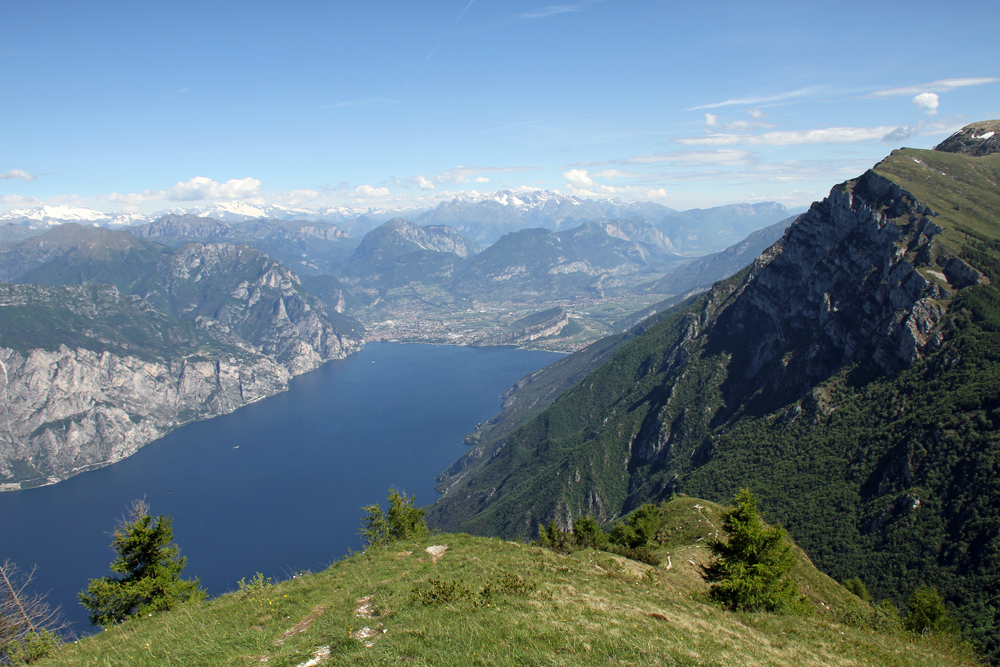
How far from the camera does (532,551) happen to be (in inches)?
1806

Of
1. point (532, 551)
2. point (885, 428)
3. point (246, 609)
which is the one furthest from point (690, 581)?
point (885, 428)

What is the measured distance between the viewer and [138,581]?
1811 inches

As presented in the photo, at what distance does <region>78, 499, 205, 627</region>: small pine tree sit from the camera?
146 feet

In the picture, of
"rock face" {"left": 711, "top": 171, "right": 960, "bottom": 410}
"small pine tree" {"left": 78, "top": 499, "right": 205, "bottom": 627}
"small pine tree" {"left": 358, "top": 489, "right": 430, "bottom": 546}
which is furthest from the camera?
"rock face" {"left": 711, "top": 171, "right": 960, "bottom": 410}

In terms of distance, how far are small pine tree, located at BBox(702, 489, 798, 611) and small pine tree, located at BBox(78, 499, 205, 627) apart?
44.3m

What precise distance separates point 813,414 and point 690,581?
130148mm

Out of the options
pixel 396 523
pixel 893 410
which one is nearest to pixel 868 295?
pixel 893 410

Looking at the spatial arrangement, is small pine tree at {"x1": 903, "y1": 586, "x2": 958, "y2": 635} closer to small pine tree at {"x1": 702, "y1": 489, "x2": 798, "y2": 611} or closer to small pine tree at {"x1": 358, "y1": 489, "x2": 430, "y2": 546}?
small pine tree at {"x1": 702, "y1": 489, "x2": 798, "y2": 611}

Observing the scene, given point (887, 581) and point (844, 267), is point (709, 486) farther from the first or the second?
point (844, 267)

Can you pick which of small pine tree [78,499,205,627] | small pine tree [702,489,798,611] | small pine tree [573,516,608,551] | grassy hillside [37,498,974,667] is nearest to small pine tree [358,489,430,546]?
small pine tree [573,516,608,551]

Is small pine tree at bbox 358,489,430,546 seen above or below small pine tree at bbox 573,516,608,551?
above

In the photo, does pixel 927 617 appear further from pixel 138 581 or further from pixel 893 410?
pixel 893 410

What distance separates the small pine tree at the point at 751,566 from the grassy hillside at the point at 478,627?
2.49m

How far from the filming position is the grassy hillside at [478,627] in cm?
2353
